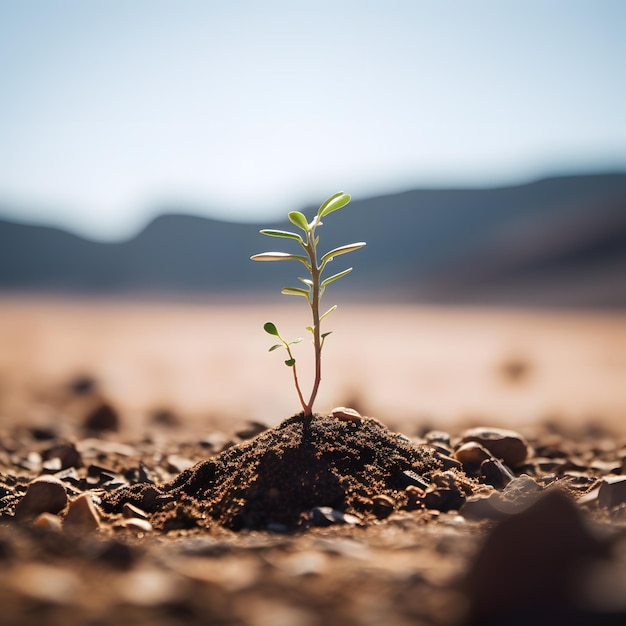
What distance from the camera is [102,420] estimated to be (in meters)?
4.57

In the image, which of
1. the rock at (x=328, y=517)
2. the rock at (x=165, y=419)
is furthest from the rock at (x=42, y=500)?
the rock at (x=165, y=419)

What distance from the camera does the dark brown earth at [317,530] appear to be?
1.06 meters

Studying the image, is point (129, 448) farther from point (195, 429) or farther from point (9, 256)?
point (9, 256)

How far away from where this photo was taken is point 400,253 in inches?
1438

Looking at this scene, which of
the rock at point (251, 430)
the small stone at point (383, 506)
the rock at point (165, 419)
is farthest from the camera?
the rock at point (165, 419)

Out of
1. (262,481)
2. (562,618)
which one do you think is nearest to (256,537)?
(262,481)

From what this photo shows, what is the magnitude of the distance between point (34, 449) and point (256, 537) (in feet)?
7.91

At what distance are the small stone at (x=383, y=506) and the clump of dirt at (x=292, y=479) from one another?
0.04ft

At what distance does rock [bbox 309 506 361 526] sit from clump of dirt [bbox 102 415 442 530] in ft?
0.11

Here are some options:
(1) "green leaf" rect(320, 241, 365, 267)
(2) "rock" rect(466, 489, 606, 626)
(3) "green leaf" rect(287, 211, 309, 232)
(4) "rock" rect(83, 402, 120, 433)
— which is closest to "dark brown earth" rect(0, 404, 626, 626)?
(2) "rock" rect(466, 489, 606, 626)

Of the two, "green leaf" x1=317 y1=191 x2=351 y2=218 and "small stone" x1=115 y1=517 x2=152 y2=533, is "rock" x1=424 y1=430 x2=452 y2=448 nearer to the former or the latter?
"green leaf" x1=317 y1=191 x2=351 y2=218

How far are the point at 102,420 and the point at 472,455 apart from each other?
2959mm

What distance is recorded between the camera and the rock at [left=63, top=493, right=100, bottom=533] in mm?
2164

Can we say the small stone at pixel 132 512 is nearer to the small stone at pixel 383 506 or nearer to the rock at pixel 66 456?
the small stone at pixel 383 506
